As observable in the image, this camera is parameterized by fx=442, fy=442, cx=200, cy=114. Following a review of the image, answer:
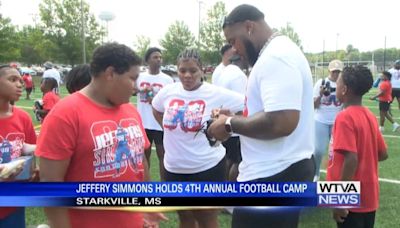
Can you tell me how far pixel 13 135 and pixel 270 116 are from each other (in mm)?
1874

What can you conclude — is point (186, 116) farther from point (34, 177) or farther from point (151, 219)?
point (34, 177)

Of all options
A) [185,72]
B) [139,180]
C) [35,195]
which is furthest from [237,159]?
[35,195]

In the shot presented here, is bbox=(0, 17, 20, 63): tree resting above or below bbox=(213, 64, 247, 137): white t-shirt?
above

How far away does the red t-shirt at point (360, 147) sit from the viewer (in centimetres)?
303

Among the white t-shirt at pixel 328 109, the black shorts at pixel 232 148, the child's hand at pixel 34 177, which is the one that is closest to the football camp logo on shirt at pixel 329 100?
the white t-shirt at pixel 328 109

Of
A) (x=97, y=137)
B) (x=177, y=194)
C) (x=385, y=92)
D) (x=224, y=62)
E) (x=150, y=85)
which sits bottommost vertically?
(x=177, y=194)

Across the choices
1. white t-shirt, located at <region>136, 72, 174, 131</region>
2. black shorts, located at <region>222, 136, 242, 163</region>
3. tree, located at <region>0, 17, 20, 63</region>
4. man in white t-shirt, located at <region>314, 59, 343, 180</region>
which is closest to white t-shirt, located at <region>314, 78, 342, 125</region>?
man in white t-shirt, located at <region>314, 59, 343, 180</region>

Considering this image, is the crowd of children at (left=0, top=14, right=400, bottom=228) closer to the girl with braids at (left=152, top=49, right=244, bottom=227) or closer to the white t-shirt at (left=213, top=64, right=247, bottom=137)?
the girl with braids at (left=152, top=49, right=244, bottom=227)

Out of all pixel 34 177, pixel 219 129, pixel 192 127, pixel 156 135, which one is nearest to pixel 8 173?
pixel 34 177

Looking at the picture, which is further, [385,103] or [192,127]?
[385,103]

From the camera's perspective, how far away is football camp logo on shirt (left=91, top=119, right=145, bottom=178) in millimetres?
2270

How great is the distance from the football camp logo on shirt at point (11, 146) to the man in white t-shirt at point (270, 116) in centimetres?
144

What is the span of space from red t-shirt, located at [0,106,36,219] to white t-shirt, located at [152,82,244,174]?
1.28 metres

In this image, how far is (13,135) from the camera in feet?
10.1
